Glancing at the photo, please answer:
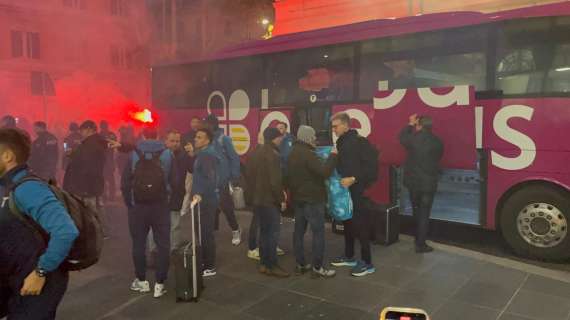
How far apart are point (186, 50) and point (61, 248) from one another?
64.4 ft

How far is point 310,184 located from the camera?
15.9 ft

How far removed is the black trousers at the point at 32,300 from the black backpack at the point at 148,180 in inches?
75.1

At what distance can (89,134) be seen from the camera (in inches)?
250

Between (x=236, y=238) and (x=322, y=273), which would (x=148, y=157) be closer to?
(x=322, y=273)

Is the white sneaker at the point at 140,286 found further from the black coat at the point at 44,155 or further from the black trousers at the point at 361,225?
the black coat at the point at 44,155

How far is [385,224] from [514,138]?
6.20ft

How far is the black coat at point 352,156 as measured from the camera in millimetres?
5062

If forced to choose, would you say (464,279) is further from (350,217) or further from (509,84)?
(509,84)

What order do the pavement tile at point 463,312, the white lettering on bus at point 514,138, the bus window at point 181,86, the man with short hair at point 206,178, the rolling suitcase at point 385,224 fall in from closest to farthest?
1. the pavement tile at point 463,312
2. the man with short hair at point 206,178
3. the white lettering on bus at point 514,138
4. the rolling suitcase at point 385,224
5. the bus window at point 181,86

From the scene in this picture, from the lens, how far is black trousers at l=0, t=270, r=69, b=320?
234cm

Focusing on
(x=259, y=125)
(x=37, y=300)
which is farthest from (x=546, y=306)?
(x=259, y=125)

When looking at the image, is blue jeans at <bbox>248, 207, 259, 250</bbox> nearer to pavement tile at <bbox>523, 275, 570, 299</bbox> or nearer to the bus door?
the bus door

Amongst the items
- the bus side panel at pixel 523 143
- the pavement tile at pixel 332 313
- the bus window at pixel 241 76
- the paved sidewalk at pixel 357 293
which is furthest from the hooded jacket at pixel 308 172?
the bus window at pixel 241 76

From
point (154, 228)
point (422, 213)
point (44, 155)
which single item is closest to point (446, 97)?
point (422, 213)
